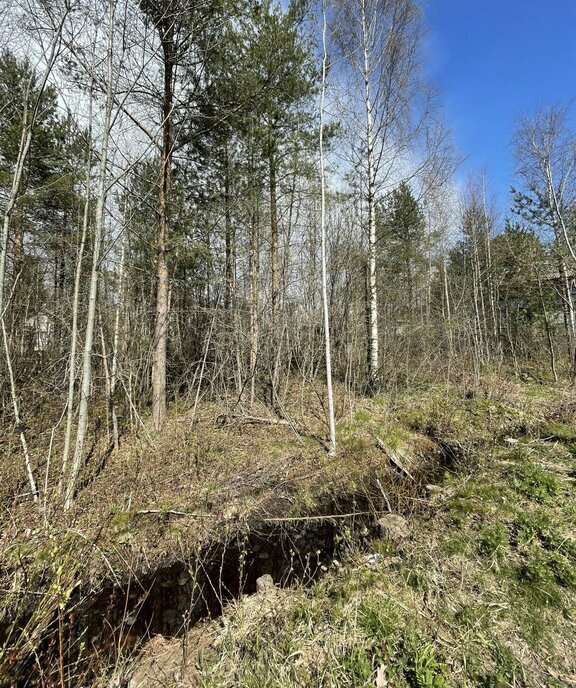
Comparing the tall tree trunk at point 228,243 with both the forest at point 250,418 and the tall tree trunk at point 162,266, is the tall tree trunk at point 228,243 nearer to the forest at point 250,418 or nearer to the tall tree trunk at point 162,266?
the forest at point 250,418

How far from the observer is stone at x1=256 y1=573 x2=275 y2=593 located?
2.93 metres

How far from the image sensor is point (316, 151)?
802 cm

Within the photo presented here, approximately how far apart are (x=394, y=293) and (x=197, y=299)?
5436mm

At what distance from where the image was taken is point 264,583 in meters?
2.99

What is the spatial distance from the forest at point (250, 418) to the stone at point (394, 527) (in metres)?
0.04

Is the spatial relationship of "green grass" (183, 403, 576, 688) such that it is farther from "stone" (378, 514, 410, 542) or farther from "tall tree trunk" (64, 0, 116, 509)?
"tall tree trunk" (64, 0, 116, 509)

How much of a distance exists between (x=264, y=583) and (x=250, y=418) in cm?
344

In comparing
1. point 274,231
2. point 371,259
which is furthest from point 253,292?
point 371,259

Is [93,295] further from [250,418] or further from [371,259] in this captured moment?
[371,259]

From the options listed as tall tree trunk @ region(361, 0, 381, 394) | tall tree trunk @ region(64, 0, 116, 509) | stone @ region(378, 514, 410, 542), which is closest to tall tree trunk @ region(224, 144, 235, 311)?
tall tree trunk @ region(361, 0, 381, 394)

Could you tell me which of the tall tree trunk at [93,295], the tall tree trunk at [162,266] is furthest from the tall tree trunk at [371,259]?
the tall tree trunk at [93,295]

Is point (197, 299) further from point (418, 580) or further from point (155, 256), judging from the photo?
point (418, 580)

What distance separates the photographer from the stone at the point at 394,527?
131 inches

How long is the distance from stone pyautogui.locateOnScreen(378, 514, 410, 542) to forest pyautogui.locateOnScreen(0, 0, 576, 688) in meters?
0.04
